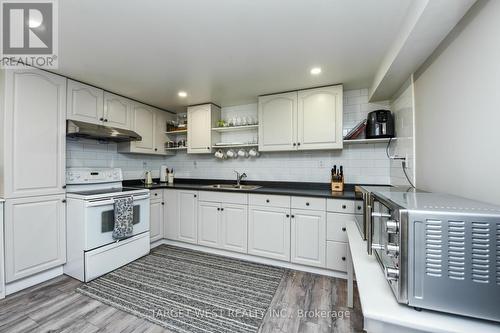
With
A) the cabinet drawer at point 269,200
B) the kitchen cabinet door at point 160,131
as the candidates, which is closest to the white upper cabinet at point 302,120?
the cabinet drawer at point 269,200

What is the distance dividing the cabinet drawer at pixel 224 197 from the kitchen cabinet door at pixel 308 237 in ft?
2.12

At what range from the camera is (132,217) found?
8.46 ft

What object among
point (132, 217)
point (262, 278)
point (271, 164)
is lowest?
point (262, 278)

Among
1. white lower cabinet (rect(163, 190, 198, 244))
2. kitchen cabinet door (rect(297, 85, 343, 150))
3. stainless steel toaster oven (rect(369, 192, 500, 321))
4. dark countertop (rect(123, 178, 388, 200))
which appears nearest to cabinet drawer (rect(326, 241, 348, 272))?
dark countertop (rect(123, 178, 388, 200))

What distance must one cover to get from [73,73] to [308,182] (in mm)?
3018

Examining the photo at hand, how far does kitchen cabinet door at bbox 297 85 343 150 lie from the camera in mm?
2535

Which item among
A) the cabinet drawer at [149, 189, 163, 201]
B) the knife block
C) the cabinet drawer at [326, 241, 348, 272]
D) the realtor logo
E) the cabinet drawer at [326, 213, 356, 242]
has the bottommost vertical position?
the cabinet drawer at [326, 241, 348, 272]

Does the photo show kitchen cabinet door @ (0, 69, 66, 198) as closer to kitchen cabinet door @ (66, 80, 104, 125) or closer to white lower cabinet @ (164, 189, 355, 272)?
kitchen cabinet door @ (66, 80, 104, 125)

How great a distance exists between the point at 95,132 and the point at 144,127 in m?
0.87

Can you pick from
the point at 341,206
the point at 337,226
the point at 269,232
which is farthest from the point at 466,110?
the point at 269,232

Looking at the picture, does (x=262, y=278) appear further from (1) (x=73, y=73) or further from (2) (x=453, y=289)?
(1) (x=73, y=73)

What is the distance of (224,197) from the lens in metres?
2.82

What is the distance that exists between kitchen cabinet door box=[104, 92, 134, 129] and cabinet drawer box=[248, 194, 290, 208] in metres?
2.04

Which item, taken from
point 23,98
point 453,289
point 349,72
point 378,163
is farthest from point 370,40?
point 23,98
